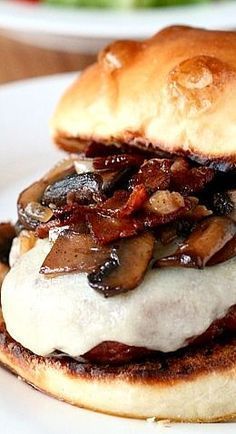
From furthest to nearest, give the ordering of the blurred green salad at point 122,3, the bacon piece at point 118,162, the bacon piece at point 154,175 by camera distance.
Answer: the blurred green salad at point 122,3 → the bacon piece at point 118,162 → the bacon piece at point 154,175

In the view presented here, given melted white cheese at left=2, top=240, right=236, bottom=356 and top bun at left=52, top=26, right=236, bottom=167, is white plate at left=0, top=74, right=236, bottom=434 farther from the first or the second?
top bun at left=52, top=26, right=236, bottom=167

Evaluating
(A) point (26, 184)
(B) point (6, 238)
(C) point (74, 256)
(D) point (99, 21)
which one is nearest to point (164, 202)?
(C) point (74, 256)

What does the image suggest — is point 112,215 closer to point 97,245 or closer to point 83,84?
point 97,245

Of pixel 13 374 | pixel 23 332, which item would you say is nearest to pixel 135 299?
pixel 23 332

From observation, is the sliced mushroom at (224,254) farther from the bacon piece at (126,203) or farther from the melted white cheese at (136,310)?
the bacon piece at (126,203)

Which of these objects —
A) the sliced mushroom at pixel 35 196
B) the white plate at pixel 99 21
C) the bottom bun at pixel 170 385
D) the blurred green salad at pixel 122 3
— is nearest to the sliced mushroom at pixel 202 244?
the bottom bun at pixel 170 385

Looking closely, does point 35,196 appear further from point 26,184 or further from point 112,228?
point 26,184
